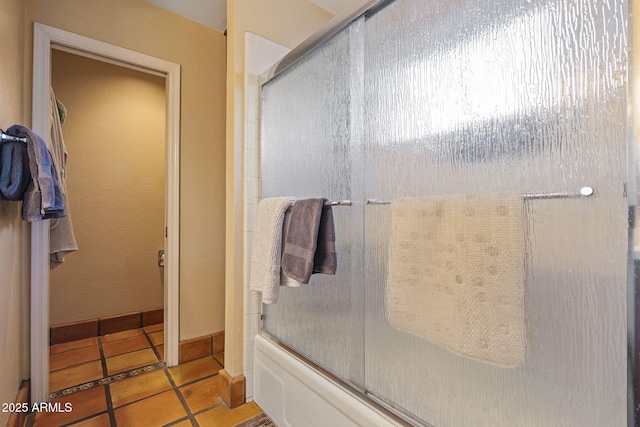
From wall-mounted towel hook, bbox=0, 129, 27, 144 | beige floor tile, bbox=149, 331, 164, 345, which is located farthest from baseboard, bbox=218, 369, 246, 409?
wall-mounted towel hook, bbox=0, 129, 27, 144

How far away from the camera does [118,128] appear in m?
2.43

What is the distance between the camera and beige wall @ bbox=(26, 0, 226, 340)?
1.78m

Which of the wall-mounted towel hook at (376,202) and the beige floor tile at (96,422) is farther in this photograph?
the beige floor tile at (96,422)

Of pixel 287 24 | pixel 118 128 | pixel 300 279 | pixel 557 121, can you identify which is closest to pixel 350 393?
pixel 300 279

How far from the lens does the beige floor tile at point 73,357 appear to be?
1.86m

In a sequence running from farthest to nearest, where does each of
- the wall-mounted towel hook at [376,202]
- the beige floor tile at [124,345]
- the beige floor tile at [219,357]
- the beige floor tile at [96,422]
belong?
the beige floor tile at [124,345]
the beige floor tile at [219,357]
the beige floor tile at [96,422]
the wall-mounted towel hook at [376,202]

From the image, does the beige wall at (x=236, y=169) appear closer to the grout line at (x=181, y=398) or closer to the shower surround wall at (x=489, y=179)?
the grout line at (x=181, y=398)

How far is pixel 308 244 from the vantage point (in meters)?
1.08

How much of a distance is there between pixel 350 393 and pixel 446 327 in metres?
0.46

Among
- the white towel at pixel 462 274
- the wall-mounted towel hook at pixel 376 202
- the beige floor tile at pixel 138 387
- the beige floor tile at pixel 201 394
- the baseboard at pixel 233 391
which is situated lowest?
the beige floor tile at pixel 201 394

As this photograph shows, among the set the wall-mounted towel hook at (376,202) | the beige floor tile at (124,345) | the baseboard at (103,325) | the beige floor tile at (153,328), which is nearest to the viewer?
the wall-mounted towel hook at (376,202)

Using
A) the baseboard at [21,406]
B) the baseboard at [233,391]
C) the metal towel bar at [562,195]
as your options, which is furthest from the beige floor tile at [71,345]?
the metal towel bar at [562,195]

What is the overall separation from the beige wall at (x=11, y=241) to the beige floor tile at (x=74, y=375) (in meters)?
0.28

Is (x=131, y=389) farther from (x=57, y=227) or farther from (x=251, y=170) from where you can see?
(x=251, y=170)
